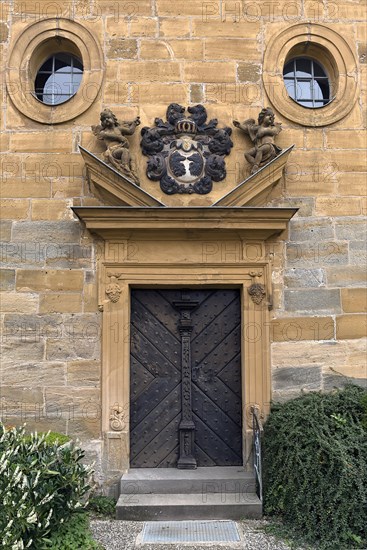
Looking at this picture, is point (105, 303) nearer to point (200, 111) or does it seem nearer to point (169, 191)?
point (169, 191)

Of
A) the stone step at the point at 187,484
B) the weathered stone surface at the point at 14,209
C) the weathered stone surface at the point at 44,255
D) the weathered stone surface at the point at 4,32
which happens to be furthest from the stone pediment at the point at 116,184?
the stone step at the point at 187,484

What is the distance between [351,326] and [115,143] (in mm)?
3351

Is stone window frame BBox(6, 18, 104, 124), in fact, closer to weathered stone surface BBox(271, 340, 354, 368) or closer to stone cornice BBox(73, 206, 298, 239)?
stone cornice BBox(73, 206, 298, 239)

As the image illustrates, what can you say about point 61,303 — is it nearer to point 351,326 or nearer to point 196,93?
point 196,93

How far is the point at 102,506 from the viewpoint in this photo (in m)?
5.79

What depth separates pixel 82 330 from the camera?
6.26 meters

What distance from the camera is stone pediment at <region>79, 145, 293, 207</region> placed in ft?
20.3

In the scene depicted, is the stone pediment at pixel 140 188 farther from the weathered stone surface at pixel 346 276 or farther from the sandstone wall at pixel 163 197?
the weathered stone surface at pixel 346 276

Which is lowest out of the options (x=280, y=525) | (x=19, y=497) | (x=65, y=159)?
(x=280, y=525)

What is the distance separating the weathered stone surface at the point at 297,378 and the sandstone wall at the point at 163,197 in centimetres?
1

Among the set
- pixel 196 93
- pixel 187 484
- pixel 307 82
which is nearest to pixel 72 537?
pixel 187 484

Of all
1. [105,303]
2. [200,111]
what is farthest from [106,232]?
[200,111]

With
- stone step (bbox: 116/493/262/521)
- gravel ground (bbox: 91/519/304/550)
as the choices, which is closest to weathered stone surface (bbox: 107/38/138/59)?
stone step (bbox: 116/493/262/521)

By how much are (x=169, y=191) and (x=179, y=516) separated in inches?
135
